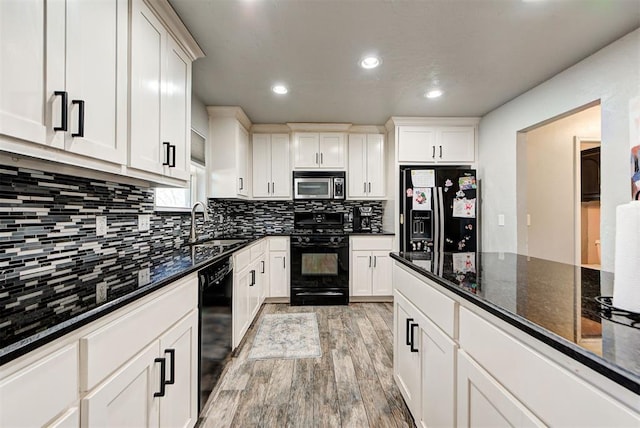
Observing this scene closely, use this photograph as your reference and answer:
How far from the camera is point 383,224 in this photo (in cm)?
438

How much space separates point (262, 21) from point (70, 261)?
1699mm

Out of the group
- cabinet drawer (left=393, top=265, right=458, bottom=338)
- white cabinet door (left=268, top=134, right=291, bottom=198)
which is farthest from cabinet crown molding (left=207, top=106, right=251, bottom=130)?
cabinet drawer (left=393, top=265, right=458, bottom=338)

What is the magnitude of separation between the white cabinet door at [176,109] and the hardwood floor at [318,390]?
4.75 ft

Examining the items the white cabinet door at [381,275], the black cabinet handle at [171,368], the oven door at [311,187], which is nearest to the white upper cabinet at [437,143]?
the oven door at [311,187]

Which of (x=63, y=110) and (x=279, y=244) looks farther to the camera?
(x=279, y=244)

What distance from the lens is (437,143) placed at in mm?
3746

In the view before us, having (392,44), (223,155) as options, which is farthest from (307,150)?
(392,44)

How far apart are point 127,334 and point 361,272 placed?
310 centimetres

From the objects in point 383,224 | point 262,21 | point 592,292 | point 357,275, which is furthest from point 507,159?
point 262,21

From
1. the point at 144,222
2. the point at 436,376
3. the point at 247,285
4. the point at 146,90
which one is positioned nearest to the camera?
the point at 436,376

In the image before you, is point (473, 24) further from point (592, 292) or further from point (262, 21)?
point (592, 292)

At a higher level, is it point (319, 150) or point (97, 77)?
point (319, 150)

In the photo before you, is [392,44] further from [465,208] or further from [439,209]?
[465,208]

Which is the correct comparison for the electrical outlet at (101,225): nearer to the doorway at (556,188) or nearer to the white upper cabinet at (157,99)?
the white upper cabinet at (157,99)
